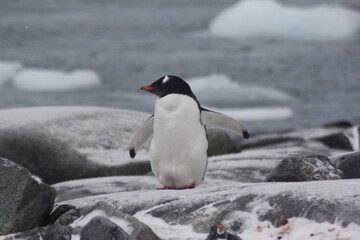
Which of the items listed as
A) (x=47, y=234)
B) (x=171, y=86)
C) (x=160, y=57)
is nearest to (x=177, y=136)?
(x=171, y=86)

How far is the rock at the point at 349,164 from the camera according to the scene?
202 inches

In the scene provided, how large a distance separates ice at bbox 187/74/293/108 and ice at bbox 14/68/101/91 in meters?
2.13

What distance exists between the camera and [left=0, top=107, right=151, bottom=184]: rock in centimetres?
682

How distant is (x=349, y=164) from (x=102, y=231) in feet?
6.88

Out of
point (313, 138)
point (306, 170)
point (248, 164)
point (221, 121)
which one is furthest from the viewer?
point (313, 138)

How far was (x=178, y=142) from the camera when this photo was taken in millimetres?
5180

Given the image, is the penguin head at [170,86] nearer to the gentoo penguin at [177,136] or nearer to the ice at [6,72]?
the gentoo penguin at [177,136]

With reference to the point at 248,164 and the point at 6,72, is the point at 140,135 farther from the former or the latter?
the point at 6,72

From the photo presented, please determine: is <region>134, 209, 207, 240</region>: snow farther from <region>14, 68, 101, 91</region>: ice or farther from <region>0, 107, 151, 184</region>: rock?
<region>14, 68, 101, 91</region>: ice

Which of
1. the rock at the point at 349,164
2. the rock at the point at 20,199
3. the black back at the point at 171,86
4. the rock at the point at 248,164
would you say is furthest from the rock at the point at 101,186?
the rock at the point at 20,199

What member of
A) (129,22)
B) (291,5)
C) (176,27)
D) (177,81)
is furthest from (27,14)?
(177,81)

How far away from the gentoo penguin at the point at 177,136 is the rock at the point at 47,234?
135 centimetres

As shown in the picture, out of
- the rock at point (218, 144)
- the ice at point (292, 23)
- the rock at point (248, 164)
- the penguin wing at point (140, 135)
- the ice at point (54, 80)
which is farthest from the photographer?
the ice at point (292, 23)

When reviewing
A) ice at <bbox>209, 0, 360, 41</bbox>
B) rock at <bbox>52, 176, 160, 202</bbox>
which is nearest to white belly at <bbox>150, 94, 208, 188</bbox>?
rock at <bbox>52, 176, 160, 202</bbox>
